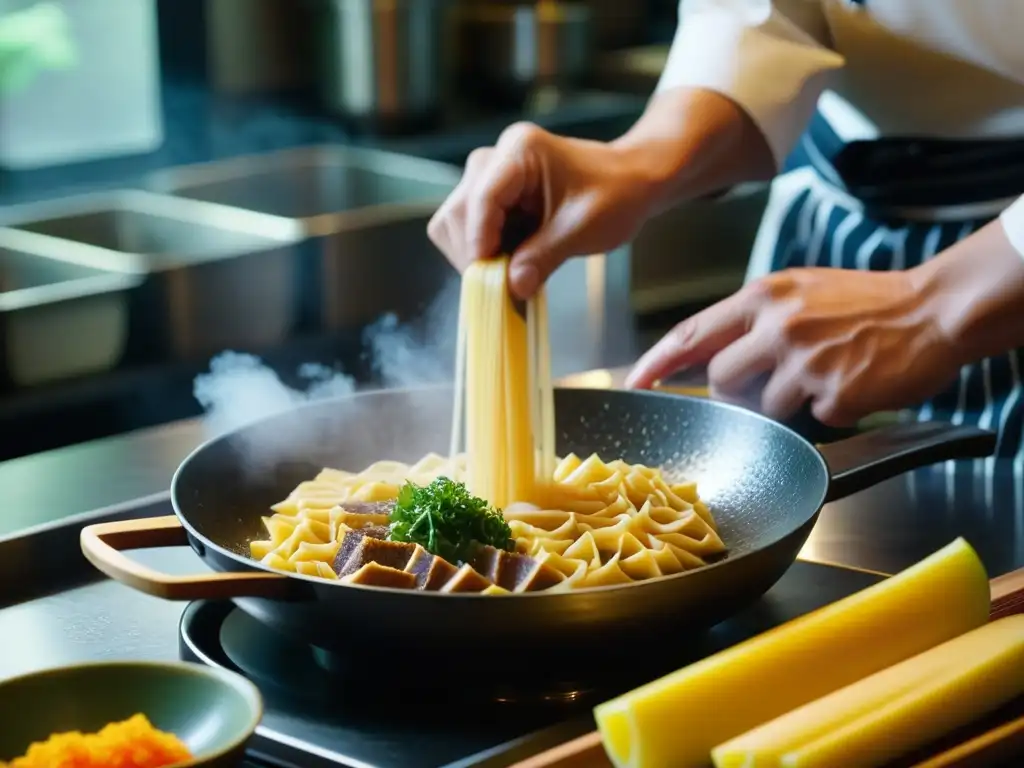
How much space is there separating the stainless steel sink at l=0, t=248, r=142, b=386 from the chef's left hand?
123cm

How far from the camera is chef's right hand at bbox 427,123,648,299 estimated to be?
1.76m

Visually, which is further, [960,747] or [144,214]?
[144,214]

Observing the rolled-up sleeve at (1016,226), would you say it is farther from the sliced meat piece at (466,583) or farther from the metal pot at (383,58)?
the metal pot at (383,58)

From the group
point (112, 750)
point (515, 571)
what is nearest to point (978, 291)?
point (515, 571)

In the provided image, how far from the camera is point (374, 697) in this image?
48.8 inches

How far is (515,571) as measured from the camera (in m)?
1.28

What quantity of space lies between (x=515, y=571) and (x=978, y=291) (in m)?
0.74

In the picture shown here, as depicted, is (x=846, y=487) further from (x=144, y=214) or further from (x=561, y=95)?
(x=561, y=95)

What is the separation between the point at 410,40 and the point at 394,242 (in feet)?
3.73

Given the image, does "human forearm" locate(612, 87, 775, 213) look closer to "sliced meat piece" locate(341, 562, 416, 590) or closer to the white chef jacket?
the white chef jacket

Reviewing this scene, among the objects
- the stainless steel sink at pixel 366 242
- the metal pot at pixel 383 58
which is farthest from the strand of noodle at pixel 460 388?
the metal pot at pixel 383 58

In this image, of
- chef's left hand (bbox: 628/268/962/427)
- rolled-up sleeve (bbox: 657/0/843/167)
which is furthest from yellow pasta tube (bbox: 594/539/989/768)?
rolled-up sleeve (bbox: 657/0/843/167)

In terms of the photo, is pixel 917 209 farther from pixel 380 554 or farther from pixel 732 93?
pixel 380 554

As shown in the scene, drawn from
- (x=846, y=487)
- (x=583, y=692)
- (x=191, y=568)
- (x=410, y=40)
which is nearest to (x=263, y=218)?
(x=410, y=40)
